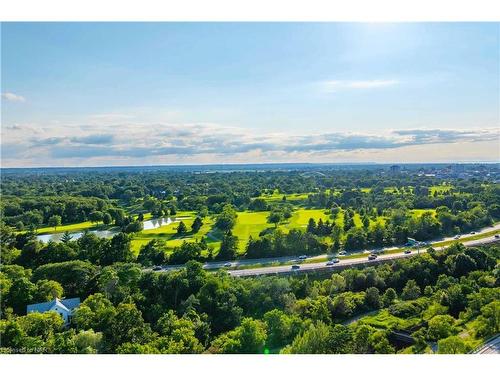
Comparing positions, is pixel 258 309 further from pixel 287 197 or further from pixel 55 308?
pixel 287 197

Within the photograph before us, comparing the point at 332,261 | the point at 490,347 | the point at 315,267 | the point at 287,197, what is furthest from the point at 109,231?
the point at 490,347

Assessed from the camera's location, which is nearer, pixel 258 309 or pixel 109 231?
pixel 258 309

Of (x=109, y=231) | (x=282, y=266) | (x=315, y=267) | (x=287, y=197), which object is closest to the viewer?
(x=315, y=267)

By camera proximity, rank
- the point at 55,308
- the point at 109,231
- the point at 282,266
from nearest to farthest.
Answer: the point at 55,308 → the point at 282,266 → the point at 109,231

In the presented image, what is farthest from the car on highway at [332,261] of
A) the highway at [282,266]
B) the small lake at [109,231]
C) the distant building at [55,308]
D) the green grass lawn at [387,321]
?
the small lake at [109,231]

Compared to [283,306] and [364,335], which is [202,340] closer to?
[283,306]

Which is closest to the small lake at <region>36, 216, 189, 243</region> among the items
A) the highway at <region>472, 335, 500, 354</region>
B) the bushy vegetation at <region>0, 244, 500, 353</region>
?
the bushy vegetation at <region>0, 244, 500, 353</region>

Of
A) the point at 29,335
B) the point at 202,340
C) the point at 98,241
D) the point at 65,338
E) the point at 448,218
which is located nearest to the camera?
the point at 65,338

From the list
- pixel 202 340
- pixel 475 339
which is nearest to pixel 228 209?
pixel 202 340
